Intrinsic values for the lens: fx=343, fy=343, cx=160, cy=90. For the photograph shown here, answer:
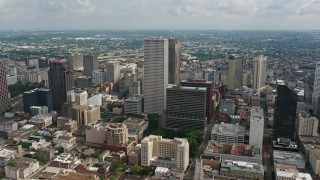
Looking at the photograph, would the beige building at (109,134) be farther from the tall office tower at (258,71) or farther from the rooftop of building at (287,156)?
the tall office tower at (258,71)

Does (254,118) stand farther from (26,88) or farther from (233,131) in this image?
(26,88)

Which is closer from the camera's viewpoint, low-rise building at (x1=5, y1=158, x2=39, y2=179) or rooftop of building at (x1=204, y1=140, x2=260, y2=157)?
low-rise building at (x1=5, y1=158, x2=39, y2=179)

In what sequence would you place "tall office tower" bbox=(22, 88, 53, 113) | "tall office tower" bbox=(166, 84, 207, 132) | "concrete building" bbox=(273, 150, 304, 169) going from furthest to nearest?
"tall office tower" bbox=(22, 88, 53, 113) → "tall office tower" bbox=(166, 84, 207, 132) → "concrete building" bbox=(273, 150, 304, 169)

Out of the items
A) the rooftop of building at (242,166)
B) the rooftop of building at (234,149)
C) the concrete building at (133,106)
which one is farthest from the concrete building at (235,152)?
the concrete building at (133,106)

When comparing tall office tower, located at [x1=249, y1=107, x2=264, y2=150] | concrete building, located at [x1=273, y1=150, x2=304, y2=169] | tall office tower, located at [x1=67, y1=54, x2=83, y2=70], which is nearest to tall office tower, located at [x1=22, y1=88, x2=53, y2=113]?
tall office tower, located at [x1=249, y1=107, x2=264, y2=150]

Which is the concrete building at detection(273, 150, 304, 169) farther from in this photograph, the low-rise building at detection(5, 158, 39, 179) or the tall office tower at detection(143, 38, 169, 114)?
the low-rise building at detection(5, 158, 39, 179)

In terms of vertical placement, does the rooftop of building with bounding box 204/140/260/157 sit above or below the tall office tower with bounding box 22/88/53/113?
below

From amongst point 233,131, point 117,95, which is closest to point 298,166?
point 233,131
